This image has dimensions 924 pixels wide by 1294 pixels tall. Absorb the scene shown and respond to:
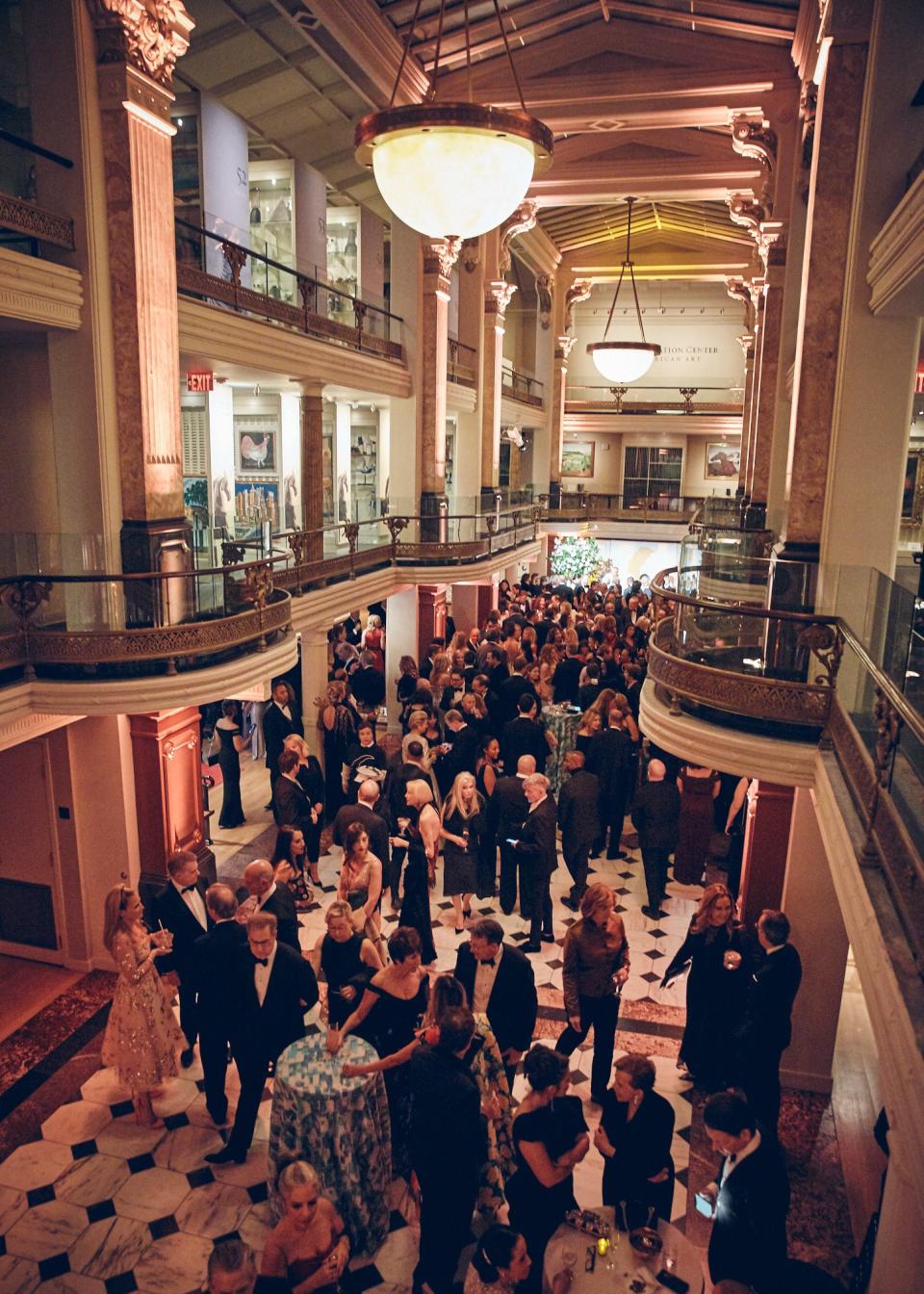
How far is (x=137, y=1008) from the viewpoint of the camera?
16.3 ft

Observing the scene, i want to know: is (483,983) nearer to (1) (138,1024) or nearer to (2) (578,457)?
(1) (138,1024)

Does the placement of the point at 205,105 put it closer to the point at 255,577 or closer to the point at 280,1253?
the point at 255,577

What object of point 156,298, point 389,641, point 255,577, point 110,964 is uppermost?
point 156,298

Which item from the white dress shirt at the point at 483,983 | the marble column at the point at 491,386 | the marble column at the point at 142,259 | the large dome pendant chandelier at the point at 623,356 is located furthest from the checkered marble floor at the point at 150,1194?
the marble column at the point at 491,386

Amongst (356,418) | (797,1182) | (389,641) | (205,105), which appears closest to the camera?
(797,1182)

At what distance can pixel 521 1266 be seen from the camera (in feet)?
9.90

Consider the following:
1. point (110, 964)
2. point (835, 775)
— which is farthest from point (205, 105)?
point (835, 775)

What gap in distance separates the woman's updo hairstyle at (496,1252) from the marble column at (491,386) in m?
16.5

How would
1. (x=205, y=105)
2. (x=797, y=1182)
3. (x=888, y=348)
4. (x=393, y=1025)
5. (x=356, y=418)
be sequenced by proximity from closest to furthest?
(x=393, y=1025)
(x=797, y=1182)
(x=888, y=348)
(x=205, y=105)
(x=356, y=418)

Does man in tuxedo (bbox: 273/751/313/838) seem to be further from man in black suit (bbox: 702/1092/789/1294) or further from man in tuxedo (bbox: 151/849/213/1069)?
man in black suit (bbox: 702/1092/789/1294)

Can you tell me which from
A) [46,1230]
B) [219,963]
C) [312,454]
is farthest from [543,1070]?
Answer: [312,454]

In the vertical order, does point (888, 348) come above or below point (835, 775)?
above

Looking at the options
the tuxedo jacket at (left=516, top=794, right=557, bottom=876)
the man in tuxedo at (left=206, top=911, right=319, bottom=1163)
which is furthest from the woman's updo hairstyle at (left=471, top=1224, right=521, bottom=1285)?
the tuxedo jacket at (left=516, top=794, right=557, bottom=876)

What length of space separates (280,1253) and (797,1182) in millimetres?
2988
